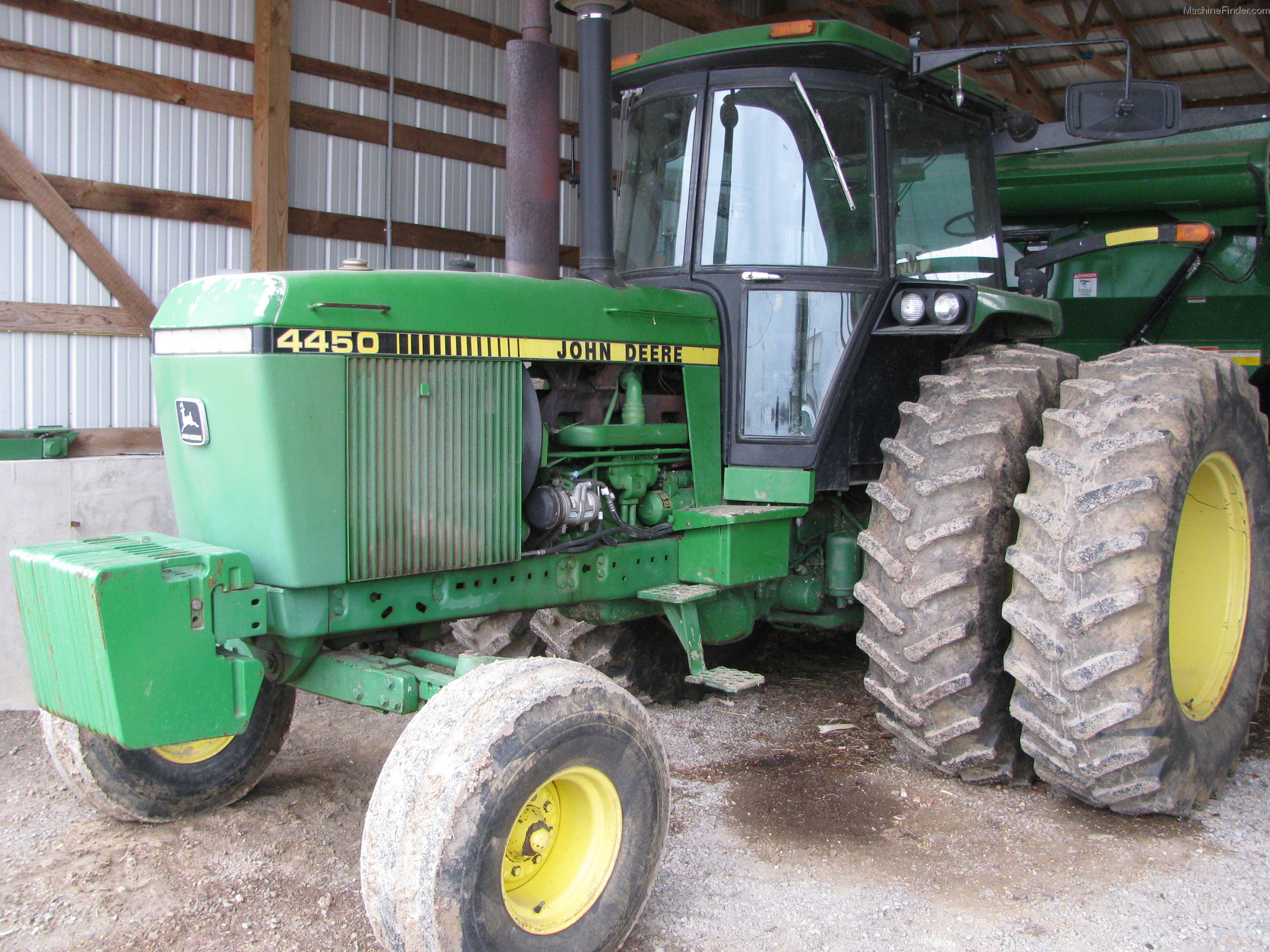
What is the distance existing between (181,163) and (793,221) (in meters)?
5.15

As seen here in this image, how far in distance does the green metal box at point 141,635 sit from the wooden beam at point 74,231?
15.0 feet

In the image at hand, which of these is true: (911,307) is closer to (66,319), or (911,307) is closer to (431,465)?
(431,465)

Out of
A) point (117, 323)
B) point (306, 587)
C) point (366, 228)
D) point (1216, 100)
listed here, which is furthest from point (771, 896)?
point (1216, 100)

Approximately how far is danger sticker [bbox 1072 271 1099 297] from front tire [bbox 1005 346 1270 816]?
286 cm

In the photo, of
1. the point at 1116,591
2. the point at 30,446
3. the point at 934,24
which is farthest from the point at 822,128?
the point at 934,24

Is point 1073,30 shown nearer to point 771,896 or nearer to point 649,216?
point 649,216

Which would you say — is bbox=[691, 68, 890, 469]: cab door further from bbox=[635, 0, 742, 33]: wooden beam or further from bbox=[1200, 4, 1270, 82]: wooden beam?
bbox=[1200, 4, 1270, 82]: wooden beam

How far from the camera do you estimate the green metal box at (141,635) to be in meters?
2.52

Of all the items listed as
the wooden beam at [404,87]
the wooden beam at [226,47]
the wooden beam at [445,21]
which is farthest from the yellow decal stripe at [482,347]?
the wooden beam at [445,21]

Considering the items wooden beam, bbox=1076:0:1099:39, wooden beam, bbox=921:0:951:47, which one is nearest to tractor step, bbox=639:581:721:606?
wooden beam, bbox=1076:0:1099:39

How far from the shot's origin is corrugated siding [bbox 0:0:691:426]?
21.8ft

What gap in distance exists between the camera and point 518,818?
257cm

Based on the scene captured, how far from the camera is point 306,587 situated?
2.85 m

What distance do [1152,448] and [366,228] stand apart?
645 centimetres
